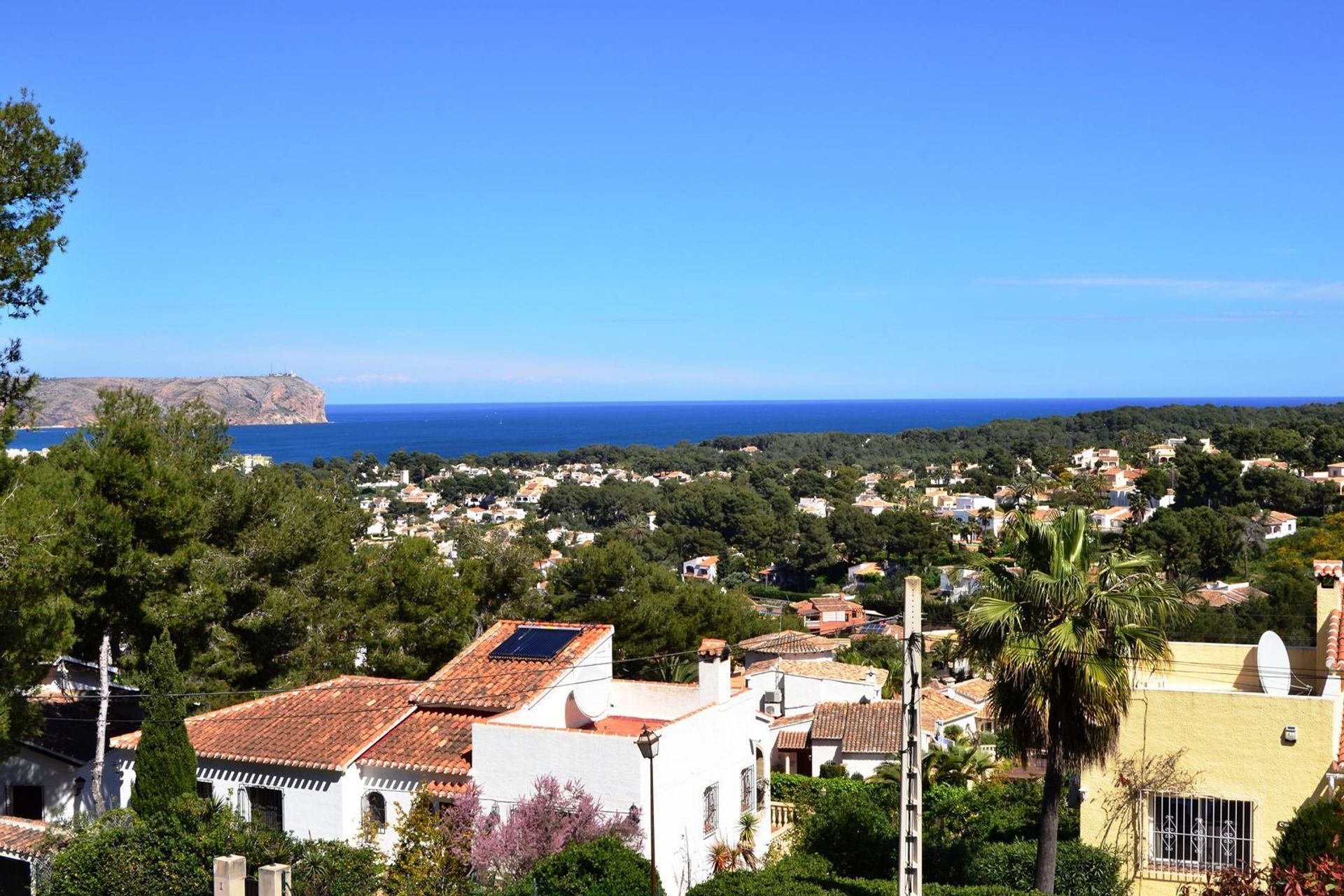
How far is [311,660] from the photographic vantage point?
76.5 ft

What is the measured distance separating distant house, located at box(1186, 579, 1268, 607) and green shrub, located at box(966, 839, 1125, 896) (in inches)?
1507

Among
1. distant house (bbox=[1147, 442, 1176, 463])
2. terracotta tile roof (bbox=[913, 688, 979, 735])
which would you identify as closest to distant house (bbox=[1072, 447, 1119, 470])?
distant house (bbox=[1147, 442, 1176, 463])

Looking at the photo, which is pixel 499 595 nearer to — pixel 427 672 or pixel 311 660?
pixel 427 672

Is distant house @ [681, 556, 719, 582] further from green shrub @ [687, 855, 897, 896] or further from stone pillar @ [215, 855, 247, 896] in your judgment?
stone pillar @ [215, 855, 247, 896]

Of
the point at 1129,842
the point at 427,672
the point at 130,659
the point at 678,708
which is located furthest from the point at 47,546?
the point at 1129,842

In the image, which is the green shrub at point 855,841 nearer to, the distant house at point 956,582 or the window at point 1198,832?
the window at point 1198,832

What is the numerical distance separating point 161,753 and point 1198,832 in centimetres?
1346

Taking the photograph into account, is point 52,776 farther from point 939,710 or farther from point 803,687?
point 939,710

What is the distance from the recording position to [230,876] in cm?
1368

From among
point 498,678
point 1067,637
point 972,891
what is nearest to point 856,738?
point 498,678

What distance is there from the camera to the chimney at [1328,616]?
1391 cm

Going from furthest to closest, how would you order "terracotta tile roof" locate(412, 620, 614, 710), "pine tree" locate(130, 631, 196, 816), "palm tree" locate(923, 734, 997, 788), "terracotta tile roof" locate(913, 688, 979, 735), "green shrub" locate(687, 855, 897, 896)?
"terracotta tile roof" locate(913, 688, 979, 735) → "palm tree" locate(923, 734, 997, 788) → "terracotta tile roof" locate(412, 620, 614, 710) → "pine tree" locate(130, 631, 196, 816) → "green shrub" locate(687, 855, 897, 896)

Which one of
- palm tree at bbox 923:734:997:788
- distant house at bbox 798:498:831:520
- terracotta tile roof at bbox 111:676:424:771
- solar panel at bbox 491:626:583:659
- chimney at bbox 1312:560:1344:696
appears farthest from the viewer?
distant house at bbox 798:498:831:520

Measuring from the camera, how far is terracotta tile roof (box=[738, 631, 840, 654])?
41906 millimetres
